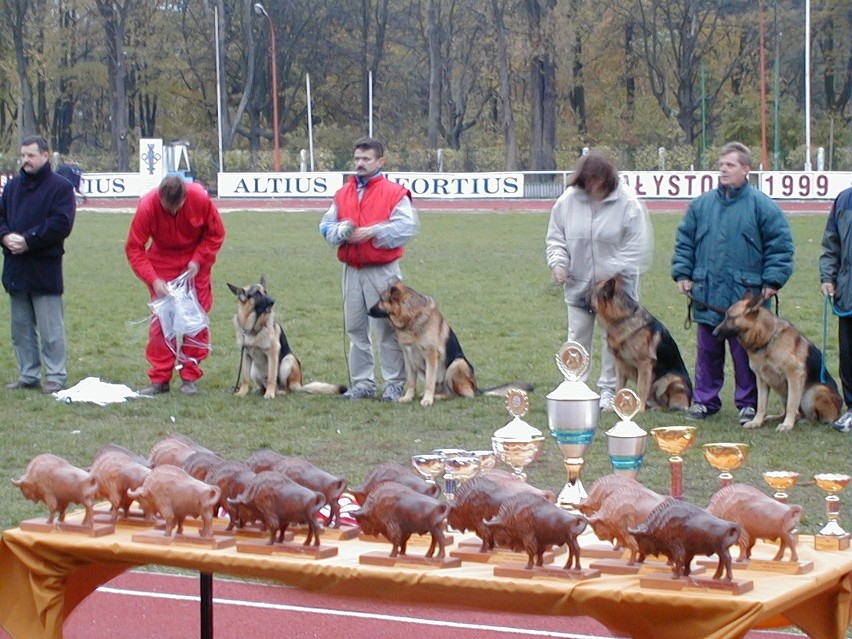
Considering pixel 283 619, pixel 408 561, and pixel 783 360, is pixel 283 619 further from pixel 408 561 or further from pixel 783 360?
pixel 783 360

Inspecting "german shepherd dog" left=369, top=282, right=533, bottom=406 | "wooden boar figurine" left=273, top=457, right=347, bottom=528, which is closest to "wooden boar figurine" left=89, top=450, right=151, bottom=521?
"wooden boar figurine" left=273, top=457, right=347, bottom=528

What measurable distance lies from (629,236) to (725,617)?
6.46m

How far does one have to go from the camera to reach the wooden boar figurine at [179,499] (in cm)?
392

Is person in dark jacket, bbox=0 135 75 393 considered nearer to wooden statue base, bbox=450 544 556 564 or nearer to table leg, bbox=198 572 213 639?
table leg, bbox=198 572 213 639

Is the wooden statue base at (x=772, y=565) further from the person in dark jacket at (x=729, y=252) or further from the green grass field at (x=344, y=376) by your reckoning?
the person in dark jacket at (x=729, y=252)

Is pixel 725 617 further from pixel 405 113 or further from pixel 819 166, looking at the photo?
pixel 405 113

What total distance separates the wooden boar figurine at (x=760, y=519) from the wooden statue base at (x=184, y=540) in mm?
1437

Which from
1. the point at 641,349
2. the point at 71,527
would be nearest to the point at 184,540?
the point at 71,527

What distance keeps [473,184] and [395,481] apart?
34.3m

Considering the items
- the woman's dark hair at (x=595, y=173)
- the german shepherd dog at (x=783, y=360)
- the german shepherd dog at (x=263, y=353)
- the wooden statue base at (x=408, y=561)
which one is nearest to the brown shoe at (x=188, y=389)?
the german shepherd dog at (x=263, y=353)

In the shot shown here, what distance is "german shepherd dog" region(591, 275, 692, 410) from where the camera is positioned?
9.61m

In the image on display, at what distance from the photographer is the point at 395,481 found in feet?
13.3

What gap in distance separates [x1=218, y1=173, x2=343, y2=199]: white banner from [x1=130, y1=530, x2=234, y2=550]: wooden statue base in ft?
115

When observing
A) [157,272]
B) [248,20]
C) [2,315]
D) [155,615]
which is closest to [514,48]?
[248,20]
